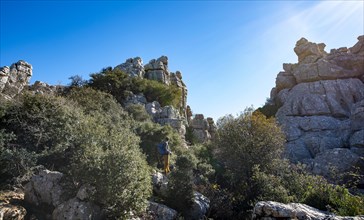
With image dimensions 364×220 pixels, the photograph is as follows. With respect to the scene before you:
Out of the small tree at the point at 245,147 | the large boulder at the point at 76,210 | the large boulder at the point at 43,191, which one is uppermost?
the small tree at the point at 245,147

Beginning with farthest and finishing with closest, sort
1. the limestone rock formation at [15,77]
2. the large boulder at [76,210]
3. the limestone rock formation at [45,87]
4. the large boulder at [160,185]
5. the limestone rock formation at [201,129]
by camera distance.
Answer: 1. the limestone rock formation at [201,129]
2. the limestone rock formation at [45,87]
3. the limestone rock formation at [15,77]
4. the large boulder at [160,185]
5. the large boulder at [76,210]

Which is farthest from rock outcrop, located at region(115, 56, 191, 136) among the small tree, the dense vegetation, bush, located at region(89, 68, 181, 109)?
the small tree

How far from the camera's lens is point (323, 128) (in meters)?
29.1

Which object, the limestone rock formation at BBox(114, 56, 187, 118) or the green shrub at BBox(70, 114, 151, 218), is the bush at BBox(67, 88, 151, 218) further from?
the limestone rock formation at BBox(114, 56, 187, 118)

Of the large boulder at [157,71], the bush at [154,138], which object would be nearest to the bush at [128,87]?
the large boulder at [157,71]

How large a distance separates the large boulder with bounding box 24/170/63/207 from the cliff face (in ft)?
64.2

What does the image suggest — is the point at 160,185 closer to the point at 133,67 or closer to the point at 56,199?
the point at 56,199

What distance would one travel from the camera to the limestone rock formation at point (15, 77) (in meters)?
24.0

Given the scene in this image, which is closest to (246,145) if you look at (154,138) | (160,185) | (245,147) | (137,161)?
(245,147)

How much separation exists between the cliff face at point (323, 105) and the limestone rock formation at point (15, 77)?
90.8 feet

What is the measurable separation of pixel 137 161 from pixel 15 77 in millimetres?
22400

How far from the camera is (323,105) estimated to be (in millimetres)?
32969

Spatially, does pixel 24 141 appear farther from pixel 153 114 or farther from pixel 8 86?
pixel 153 114

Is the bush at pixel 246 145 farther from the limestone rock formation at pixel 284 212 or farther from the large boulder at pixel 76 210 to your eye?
the large boulder at pixel 76 210
